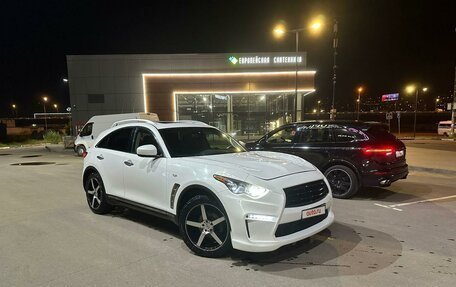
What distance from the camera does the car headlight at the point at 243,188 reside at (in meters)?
3.70

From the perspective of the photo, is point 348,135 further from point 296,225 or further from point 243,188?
point 243,188

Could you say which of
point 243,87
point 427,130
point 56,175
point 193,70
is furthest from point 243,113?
point 427,130

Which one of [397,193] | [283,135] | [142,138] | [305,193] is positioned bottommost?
[397,193]

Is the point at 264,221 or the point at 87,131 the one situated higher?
the point at 87,131

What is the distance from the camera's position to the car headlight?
12.1 ft

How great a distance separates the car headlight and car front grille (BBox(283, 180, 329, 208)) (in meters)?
0.31

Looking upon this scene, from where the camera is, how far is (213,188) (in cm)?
393

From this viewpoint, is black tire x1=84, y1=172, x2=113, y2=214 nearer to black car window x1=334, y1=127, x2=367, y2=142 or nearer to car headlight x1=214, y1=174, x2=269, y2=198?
car headlight x1=214, y1=174, x2=269, y2=198

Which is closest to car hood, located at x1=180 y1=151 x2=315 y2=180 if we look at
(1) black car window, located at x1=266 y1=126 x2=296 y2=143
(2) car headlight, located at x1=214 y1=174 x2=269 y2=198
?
(2) car headlight, located at x1=214 y1=174 x2=269 y2=198

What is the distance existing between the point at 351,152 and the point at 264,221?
13.9 feet

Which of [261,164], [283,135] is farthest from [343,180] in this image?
[261,164]

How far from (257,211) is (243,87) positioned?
26123 mm

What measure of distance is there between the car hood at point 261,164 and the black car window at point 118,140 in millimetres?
1664

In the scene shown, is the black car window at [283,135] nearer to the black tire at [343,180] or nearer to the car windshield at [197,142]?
the black tire at [343,180]
